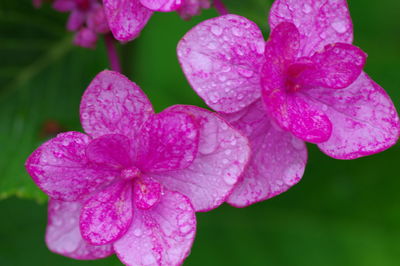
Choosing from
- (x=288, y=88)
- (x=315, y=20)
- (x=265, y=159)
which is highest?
(x=315, y=20)

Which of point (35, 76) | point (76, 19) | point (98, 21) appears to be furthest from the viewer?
point (35, 76)

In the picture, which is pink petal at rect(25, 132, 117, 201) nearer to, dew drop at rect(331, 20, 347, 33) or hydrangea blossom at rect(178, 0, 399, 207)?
hydrangea blossom at rect(178, 0, 399, 207)

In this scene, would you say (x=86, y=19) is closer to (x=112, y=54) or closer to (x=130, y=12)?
(x=112, y=54)

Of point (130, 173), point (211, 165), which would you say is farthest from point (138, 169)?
point (211, 165)

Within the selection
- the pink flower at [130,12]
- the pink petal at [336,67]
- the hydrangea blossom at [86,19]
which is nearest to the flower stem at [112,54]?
the hydrangea blossom at [86,19]

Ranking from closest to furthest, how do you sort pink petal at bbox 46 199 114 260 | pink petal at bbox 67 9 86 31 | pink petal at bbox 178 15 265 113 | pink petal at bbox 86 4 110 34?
pink petal at bbox 178 15 265 113
pink petal at bbox 46 199 114 260
pink petal at bbox 86 4 110 34
pink petal at bbox 67 9 86 31

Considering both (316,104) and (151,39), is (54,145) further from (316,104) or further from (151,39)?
(151,39)

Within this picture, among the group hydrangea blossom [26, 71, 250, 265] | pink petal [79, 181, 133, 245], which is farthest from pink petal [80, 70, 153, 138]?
pink petal [79, 181, 133, 245]
